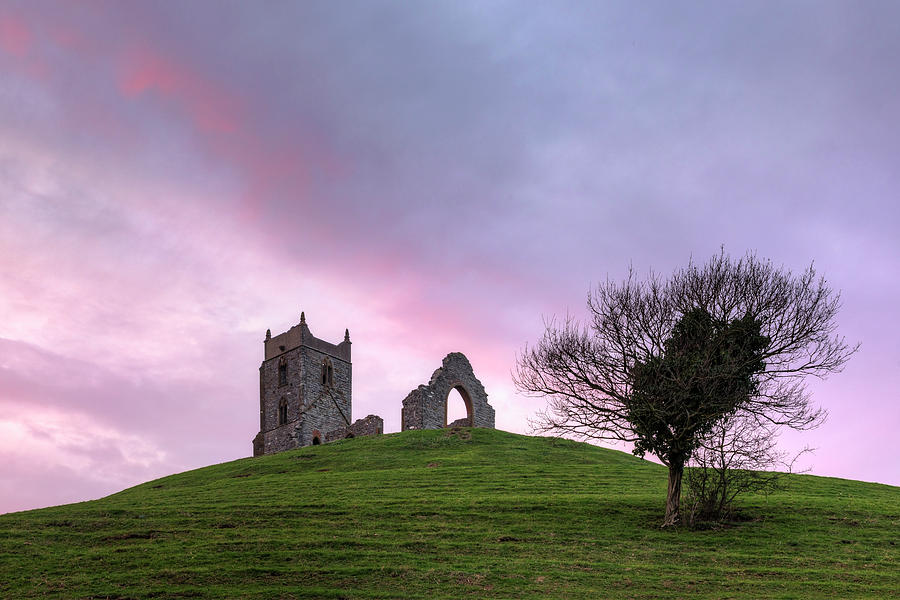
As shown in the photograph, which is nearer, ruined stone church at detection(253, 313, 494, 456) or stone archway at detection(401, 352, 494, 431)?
stone archway at detection(401, 352, 494, 431)

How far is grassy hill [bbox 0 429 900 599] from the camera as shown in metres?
18.9

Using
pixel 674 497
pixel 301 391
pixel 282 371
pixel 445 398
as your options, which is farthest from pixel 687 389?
pixel 282 371

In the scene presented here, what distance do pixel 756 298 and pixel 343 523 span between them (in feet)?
54.6

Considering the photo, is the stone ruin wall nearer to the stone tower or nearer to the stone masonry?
the stone masonry

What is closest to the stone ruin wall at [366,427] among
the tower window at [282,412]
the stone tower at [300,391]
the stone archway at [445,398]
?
the stone tower at [300,391]

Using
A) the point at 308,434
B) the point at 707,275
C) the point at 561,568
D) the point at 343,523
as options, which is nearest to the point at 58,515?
the point at 343,523

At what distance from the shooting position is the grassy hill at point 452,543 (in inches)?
744

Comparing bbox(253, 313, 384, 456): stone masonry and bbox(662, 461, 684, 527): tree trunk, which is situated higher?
bbox(253, 313, 384, 456): stone masonry

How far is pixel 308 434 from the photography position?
66312 mm

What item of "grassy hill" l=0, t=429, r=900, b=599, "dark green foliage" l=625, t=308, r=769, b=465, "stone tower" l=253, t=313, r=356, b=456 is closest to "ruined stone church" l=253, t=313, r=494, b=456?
"stone tower" l=253, t=313, r=356, b=456

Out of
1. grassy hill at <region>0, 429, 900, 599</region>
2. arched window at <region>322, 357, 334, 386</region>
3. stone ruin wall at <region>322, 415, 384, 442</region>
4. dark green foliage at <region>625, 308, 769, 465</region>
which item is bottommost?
grassy hill at <region>0, 429, 900, 599</region>

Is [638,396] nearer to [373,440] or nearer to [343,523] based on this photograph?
[343,523]

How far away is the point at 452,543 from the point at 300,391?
47243 mm

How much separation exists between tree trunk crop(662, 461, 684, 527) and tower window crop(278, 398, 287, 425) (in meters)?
48.7
